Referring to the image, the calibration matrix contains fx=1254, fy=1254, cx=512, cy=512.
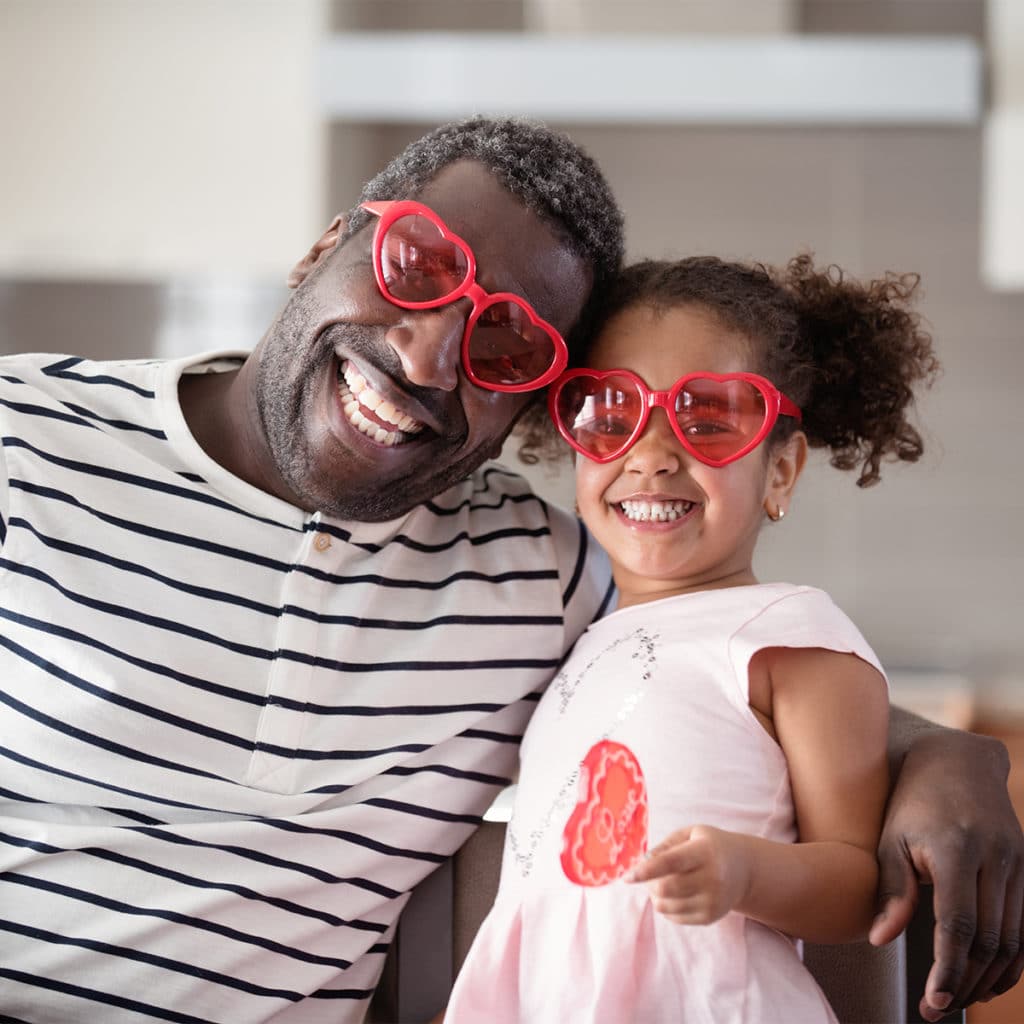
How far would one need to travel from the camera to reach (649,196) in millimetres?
3627

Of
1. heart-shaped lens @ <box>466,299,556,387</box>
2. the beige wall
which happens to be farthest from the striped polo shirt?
the beige wall

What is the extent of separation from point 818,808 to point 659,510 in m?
0.35

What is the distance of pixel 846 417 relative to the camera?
151 cm

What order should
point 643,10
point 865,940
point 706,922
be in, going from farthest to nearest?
point 643,10, point 865,940, point 706,922

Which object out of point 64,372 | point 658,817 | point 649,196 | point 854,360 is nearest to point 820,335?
point 854,360

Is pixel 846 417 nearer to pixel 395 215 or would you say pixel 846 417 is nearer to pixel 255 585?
pixel 395 215

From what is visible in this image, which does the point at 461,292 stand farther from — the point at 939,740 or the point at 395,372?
the point at 939,740

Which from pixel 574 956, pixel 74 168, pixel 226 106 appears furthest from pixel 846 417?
pixel 74 168

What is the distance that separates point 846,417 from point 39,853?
1.01 metres

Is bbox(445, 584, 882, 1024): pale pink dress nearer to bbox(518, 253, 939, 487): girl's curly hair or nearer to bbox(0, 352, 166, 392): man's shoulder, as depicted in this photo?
bbox(518, 253, 939, 487): girl's curly hair

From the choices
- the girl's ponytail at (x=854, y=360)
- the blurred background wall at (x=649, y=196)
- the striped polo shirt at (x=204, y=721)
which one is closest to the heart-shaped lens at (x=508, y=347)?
the striped polo shirt at (x=204, y=721)

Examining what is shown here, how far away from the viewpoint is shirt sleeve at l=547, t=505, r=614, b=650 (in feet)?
4.69

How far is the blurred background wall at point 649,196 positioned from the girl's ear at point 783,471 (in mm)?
2121

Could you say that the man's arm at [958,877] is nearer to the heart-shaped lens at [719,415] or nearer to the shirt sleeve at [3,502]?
A: the heart-shaped lens at [719,415]
